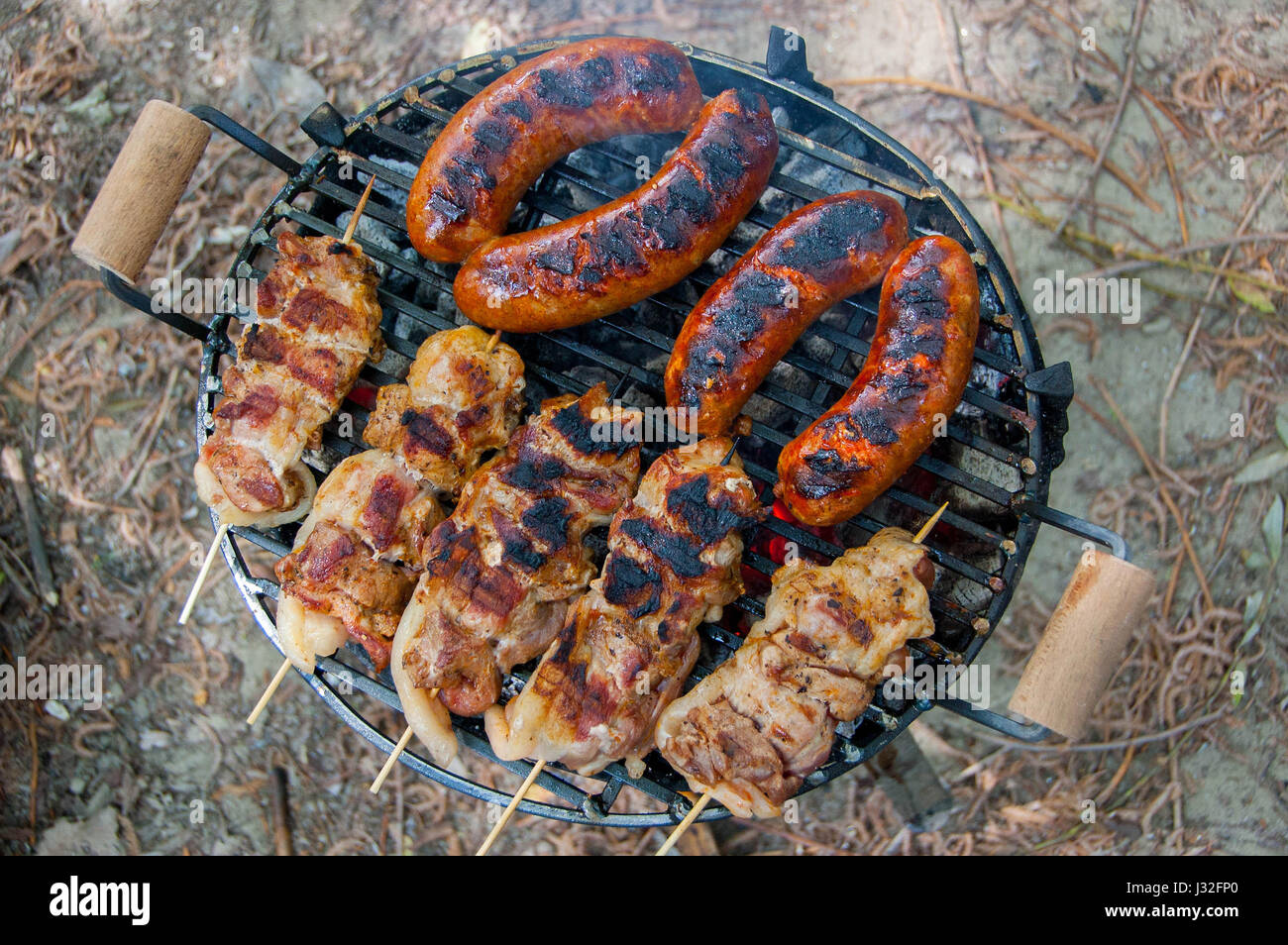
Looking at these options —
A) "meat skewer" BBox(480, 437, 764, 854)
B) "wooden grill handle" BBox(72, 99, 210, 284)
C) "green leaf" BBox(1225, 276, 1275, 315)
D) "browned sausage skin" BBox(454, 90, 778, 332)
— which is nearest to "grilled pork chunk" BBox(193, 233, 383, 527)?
"wooden grill handle" BBox(72, 99, 210, 284)

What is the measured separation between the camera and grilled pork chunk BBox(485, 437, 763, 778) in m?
2.67

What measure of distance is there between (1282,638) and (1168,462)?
951 mm

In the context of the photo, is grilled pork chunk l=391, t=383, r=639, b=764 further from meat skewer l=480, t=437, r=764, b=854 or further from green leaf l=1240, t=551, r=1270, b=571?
green leaf l=1240, t=551, r=1270, b=571

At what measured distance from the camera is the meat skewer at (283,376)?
2938 mm

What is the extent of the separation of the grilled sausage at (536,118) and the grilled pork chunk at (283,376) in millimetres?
432

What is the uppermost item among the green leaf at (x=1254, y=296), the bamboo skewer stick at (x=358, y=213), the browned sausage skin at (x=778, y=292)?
the bamboo skewer stick at (x=358, y=213)

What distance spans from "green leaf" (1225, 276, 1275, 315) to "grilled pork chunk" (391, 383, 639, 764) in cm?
319

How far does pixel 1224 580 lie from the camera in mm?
3859

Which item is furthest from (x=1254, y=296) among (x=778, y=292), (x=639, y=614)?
(x=639, y=614)

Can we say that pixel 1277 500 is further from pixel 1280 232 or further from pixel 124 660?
pixel 124 660

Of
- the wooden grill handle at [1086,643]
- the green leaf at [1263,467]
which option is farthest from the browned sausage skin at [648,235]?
the green leaf at [1263,467]

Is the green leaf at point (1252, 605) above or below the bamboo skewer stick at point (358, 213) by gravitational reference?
below

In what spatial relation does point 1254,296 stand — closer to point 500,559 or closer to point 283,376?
point 500,559

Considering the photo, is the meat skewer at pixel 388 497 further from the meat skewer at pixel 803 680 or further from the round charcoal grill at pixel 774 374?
the meat skewer at pixel 803 680
